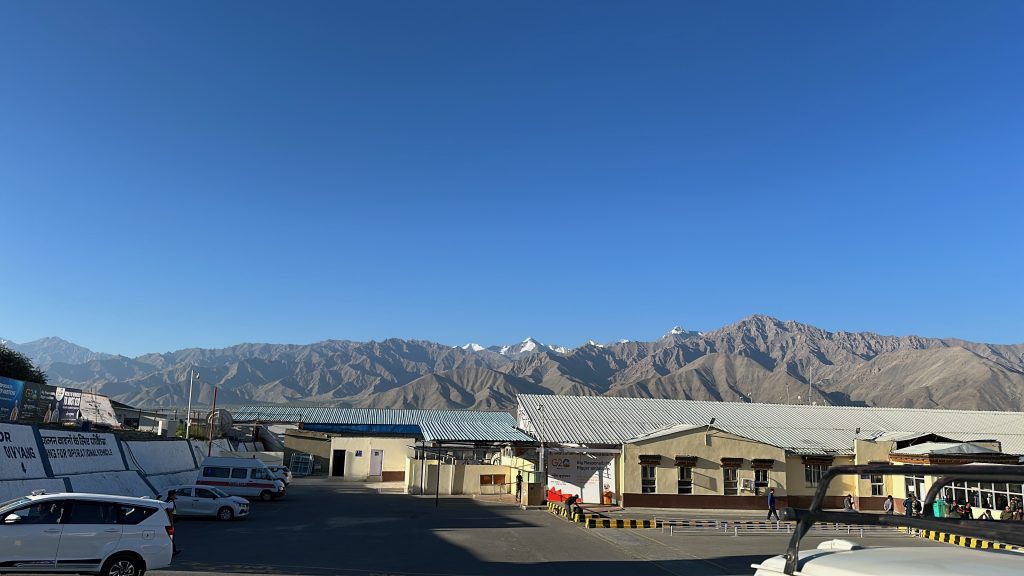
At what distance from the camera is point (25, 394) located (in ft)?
121

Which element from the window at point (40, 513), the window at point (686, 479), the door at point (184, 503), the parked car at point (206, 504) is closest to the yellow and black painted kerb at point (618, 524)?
the window at point (686, 479)

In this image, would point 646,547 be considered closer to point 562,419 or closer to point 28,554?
point 28,554

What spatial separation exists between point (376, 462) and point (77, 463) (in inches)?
1219

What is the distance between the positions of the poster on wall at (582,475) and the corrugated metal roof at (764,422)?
198cm

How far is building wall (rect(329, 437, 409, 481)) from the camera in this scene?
52250mm

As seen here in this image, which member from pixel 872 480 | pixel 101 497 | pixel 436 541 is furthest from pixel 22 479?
pixel 872 480

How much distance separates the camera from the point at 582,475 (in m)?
32.6

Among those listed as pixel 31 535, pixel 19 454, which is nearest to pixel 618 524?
pixel 31 535

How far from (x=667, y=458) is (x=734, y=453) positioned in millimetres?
3746

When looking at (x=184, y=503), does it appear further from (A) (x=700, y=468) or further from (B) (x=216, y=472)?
(A) (x=700, y=468)

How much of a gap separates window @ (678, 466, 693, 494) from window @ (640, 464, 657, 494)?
1399mm

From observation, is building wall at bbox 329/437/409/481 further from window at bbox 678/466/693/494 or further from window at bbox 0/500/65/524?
window at bbox 0/500/65/524

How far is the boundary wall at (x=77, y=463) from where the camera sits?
2200 centimetres

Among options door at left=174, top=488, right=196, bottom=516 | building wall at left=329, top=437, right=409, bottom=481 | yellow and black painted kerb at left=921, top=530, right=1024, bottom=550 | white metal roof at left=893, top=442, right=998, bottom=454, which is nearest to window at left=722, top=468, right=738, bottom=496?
white metal roof at left=893, top=442, right=998, bottom=454
